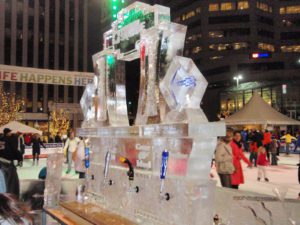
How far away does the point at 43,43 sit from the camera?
66.7m

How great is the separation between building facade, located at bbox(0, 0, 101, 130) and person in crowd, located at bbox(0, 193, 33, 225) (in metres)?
62.9

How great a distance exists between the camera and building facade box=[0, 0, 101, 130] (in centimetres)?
6369

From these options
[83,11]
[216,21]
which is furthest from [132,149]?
[216,21]

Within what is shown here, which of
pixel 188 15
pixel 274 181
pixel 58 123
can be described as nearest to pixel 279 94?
pixel 58 123

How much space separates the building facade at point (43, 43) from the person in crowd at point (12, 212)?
62899 mm

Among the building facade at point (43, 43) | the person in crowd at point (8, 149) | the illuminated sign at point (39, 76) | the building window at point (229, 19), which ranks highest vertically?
the building window at point (229, 19)

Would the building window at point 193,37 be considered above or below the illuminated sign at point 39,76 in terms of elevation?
above

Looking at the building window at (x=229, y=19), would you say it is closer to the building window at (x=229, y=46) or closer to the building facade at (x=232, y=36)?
the building facade at (x=232, y=36)

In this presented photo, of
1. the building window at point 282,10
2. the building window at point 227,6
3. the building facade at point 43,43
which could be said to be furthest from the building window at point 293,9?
the building facade at point 43,43

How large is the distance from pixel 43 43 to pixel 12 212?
6758cm

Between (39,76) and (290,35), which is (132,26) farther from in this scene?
(290,35)

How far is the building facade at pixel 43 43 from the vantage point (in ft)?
209

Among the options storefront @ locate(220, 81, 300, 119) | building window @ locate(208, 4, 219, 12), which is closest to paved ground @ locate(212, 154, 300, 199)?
storefront @ locate(220, 81, 300, 119)

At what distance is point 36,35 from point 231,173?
205ft
